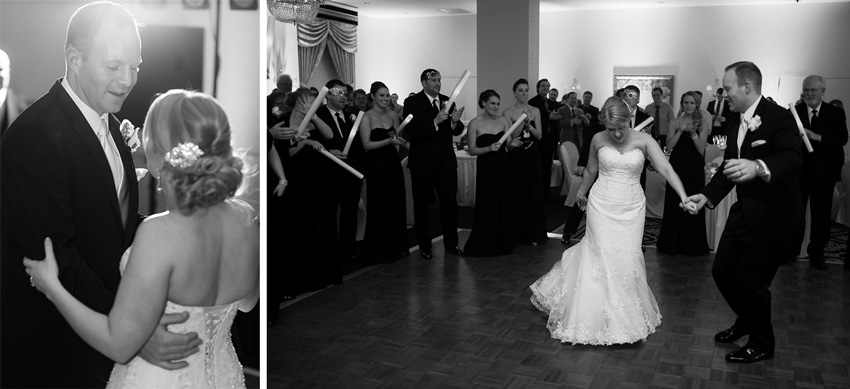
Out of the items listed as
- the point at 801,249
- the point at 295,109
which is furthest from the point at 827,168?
the point at 295,109

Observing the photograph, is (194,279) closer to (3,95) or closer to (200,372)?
(200,372)

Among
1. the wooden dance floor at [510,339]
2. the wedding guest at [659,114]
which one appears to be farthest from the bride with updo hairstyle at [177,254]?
the wedding guest at [659,114]

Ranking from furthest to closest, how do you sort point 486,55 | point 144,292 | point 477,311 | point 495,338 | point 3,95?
point 486,55
point 477,311
point 495,338
point 144,292
point 3,95

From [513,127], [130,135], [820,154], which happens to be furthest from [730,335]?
[130,135]

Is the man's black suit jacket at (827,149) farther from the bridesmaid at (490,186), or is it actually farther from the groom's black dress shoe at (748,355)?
the groom's black dress shoe at (748,355)

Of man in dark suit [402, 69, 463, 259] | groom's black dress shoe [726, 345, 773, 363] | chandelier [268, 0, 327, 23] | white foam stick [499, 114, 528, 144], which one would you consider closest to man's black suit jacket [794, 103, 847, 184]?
white foam stick [499, 114, 528, 144]

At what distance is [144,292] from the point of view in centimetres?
150

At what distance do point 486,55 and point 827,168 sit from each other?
14.5 feet

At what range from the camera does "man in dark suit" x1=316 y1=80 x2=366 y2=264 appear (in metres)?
5.97

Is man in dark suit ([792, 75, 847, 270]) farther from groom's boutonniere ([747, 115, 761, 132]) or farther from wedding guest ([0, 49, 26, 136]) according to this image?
wedding guest ([0, 49, 26, 136])

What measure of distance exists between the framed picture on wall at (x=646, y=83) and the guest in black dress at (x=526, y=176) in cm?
825

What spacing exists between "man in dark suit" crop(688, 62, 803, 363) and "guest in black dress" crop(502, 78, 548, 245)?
122 inches

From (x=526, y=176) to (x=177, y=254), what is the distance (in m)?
5.86

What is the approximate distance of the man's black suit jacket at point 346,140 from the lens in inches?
234
